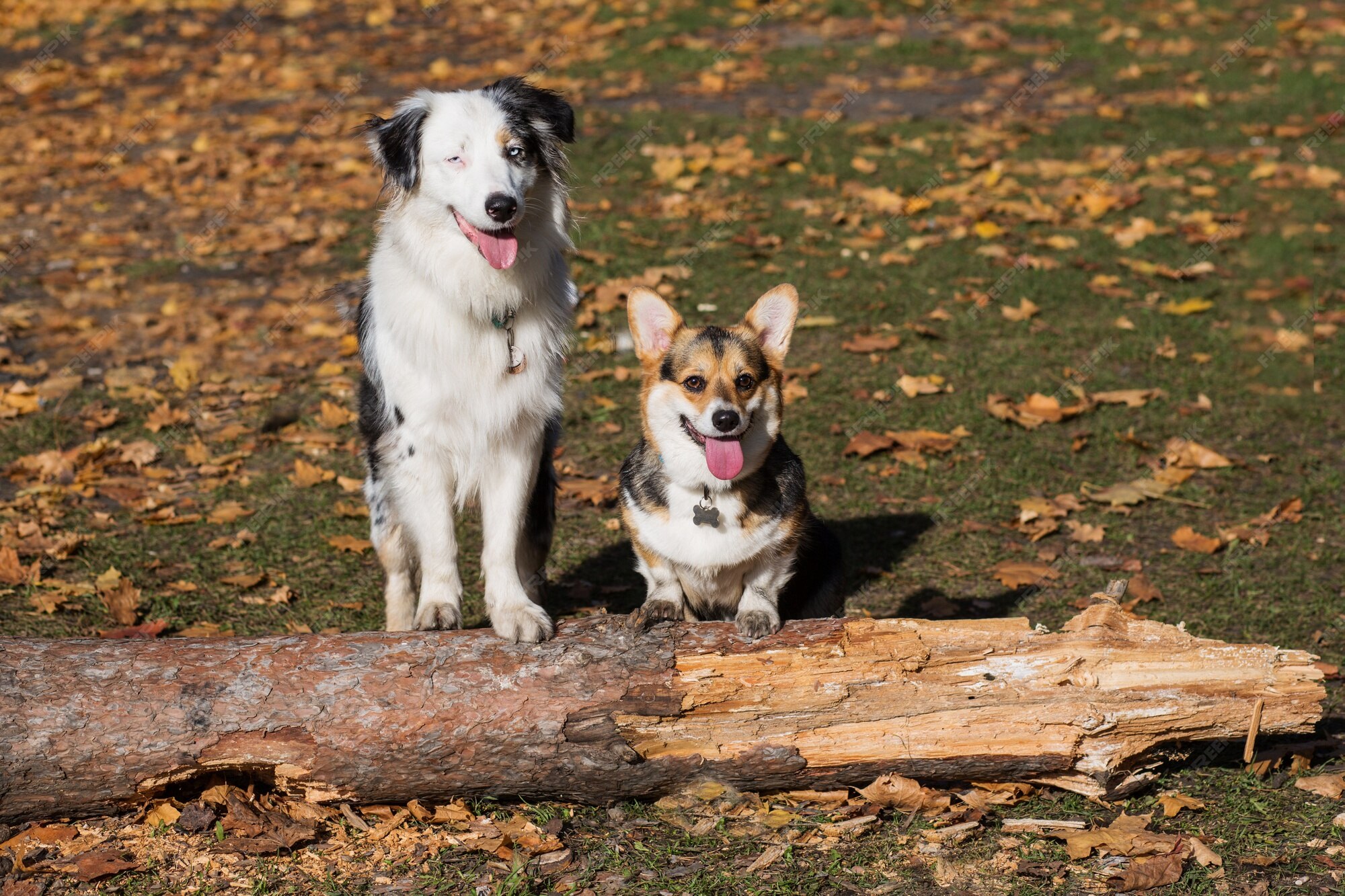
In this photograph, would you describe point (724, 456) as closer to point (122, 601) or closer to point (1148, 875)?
point (1148, 875)

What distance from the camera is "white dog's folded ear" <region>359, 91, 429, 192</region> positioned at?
4.03 meters

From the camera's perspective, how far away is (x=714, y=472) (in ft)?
13.0

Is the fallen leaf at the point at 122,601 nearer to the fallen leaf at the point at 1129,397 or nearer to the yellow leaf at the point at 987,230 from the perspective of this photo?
the fallen leaf at the point at 1129,397

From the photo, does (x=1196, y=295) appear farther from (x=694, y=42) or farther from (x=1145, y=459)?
(x=694, y=42)

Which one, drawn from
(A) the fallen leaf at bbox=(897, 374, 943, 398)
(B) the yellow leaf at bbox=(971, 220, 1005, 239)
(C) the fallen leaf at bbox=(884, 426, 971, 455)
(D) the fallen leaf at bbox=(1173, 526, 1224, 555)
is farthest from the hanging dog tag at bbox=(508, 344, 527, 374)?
(B) the yellow leaf at bbox=(971, 220, 1005, 239)

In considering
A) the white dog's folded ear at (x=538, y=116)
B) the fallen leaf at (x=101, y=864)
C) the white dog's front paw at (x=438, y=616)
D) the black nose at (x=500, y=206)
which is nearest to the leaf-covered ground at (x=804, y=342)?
the fallen leaf at (x=101, y=864)

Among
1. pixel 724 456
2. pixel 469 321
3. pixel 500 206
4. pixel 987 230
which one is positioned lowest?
pixel 987 230

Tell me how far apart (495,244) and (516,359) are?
1.43ft

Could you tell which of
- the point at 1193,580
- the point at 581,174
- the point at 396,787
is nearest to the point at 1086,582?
the point at 1193,580

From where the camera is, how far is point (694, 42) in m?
13.5

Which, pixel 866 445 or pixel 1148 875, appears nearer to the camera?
pixel 1148 875

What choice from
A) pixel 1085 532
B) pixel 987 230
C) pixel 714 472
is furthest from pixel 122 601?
pixel 987 230

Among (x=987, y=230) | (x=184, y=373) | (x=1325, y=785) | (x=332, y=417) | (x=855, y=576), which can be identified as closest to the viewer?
(x=1325, y=785)

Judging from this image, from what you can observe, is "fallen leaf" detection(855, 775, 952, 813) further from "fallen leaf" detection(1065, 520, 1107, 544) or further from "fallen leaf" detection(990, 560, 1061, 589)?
"fallen leaf" detection(1065, 520, 1107, 544)
